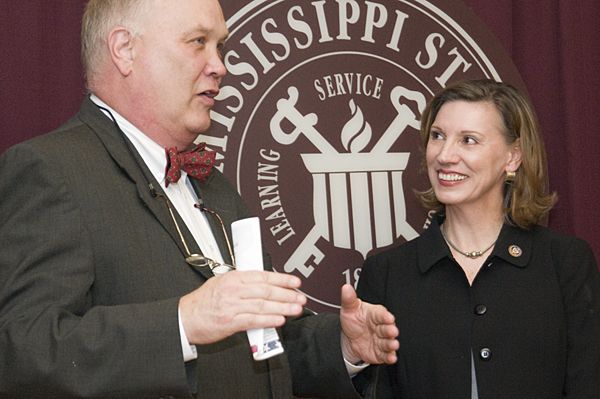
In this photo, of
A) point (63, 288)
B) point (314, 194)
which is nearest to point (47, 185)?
point (63, 288)

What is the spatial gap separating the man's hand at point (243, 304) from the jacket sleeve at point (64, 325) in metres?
0.07

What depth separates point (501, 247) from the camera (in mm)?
2330

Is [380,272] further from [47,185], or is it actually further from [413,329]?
[47,185]

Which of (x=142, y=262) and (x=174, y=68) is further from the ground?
(x=174, y=68)

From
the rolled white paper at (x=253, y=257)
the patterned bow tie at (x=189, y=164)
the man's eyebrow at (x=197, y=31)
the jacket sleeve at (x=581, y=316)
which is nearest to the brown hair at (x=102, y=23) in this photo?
the man's eyebrow at (x=197, y=31)

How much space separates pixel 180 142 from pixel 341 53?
106 centimetres

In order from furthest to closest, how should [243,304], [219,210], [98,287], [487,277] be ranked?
1. [487,277]
2. [219,210]
3. [98,287]
4. [243,304]

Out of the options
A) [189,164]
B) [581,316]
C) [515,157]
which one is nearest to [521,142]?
[515,157]

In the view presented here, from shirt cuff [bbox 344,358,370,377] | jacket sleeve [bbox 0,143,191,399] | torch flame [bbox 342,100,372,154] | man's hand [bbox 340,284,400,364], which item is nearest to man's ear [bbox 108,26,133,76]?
jacket sleeve [bbox 0,143,191,399]

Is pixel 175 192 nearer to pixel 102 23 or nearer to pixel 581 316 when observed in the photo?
pixel 102 23

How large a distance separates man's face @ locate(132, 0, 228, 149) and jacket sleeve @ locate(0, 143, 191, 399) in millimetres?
436

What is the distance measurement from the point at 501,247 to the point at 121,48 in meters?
1.49

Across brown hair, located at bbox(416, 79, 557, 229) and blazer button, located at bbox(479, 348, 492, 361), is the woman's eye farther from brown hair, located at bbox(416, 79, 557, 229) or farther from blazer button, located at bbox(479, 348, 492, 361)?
blazer button, located at bbox(479, 348, 492, 361)

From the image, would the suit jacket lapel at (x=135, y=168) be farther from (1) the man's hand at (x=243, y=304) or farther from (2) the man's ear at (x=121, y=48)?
(1) the man's hand at (x=243, y=304)
